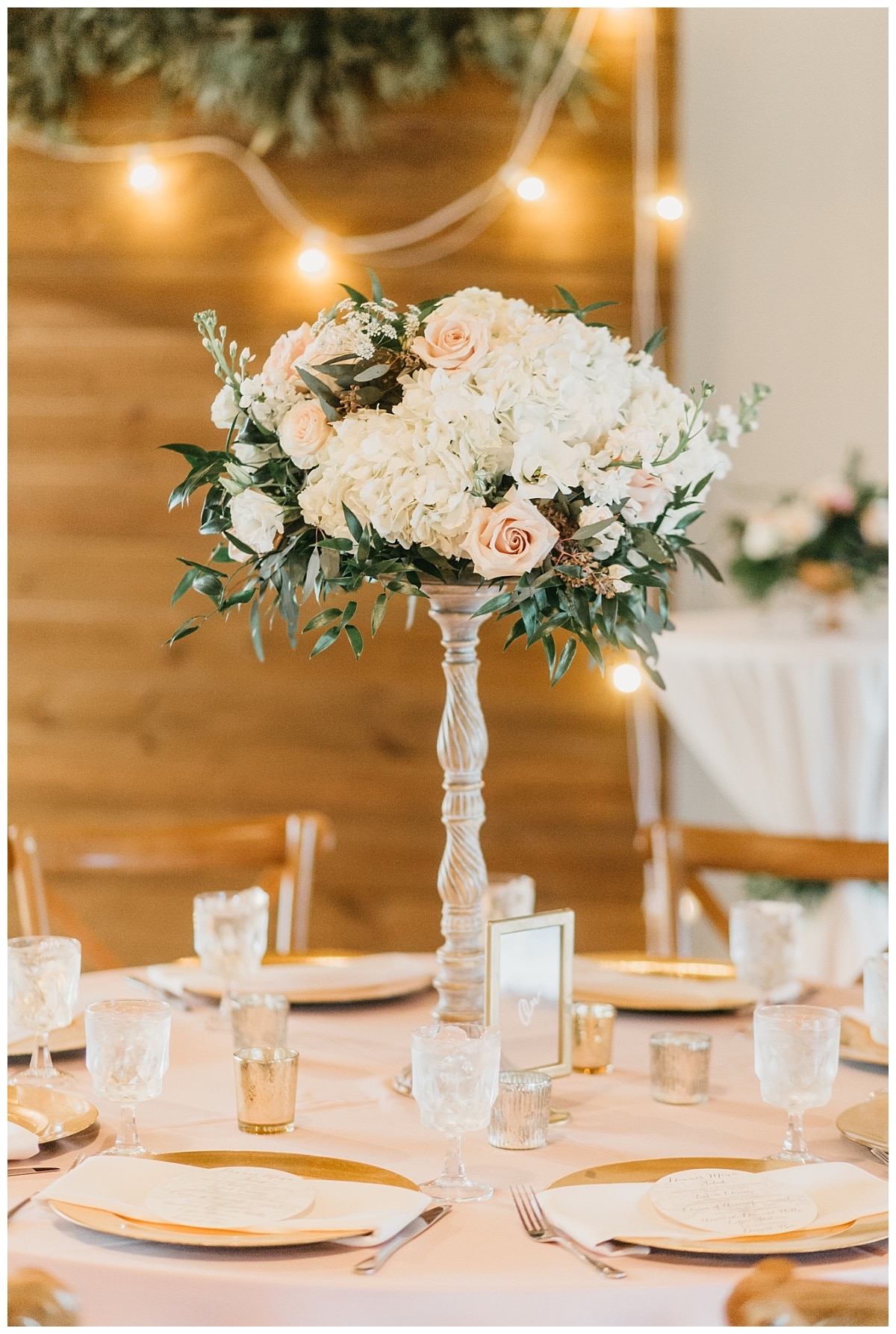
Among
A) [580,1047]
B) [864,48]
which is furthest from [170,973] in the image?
[864,48]

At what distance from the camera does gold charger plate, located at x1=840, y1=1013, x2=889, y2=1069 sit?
1.44 m

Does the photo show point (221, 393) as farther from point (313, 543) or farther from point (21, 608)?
point (21, 608)

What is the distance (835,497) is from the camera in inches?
118

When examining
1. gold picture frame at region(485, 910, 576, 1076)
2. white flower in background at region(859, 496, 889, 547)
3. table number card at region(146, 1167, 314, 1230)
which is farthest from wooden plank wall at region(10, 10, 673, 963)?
table number card at region(146, 1167, 314, 1230)

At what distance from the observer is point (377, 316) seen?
1.26 metres

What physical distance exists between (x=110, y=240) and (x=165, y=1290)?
9.20ft

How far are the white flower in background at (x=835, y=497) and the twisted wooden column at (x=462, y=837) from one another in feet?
6.11

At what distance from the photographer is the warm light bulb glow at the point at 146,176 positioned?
10.4 ft

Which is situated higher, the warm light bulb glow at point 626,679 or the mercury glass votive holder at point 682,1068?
the warm light bulb glow at point 626,679

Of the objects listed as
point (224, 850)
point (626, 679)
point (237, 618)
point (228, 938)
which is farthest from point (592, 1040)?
point (237, 618)


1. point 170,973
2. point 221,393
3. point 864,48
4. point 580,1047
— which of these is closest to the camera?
point 221,393

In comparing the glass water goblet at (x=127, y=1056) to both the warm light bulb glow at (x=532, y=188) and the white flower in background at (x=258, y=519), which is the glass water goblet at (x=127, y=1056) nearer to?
the white flower in background at (x=258, y=519)

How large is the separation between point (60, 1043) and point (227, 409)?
73 centimetres

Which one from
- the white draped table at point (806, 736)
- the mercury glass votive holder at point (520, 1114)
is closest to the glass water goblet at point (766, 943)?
the mercury glass votive holder at point (520, 1114)
